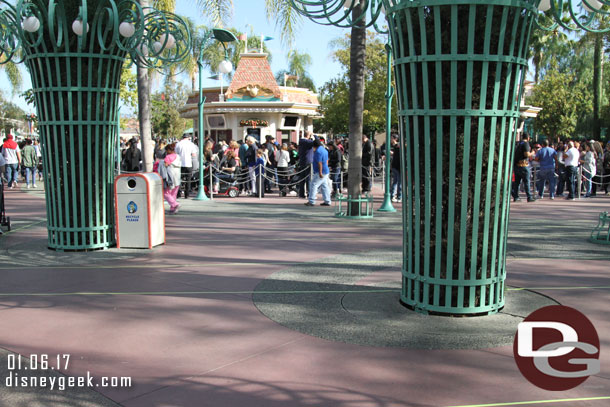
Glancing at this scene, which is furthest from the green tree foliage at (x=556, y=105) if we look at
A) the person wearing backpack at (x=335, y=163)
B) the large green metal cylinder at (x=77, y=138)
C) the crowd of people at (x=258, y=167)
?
the large green metal cylinder at (x=77, y=138)

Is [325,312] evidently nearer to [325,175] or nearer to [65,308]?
[65,308]

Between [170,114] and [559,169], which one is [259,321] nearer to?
[559,169]

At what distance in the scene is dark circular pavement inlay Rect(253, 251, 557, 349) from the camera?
4.62 m

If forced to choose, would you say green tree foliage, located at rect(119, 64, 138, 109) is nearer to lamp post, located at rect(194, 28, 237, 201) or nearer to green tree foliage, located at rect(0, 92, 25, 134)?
lamp post, located at rect(194, 28, 237, 201)

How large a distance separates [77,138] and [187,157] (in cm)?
820

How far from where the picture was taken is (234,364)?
4141mm

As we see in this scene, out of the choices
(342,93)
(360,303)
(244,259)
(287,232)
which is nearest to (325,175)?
(287,232)

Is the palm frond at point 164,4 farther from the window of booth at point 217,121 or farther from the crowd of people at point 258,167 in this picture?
the window of booth at point 217,121

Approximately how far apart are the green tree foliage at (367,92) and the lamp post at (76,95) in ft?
101

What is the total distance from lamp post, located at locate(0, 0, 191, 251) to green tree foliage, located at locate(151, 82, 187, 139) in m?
52.7

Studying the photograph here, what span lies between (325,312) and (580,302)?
8.36 ft

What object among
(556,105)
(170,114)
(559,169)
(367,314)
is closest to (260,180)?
(559,169)

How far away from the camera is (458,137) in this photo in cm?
489

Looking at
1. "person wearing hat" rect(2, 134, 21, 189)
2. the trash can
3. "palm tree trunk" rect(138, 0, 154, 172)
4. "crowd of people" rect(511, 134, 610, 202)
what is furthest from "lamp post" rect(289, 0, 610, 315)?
"person wearing hat" rect(2, 134, 21, 189)
